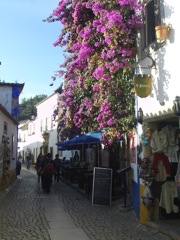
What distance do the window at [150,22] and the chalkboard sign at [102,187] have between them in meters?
4.18

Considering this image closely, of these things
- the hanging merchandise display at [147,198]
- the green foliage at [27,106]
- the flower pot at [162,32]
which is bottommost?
the hanging merchandise display at [147,198]

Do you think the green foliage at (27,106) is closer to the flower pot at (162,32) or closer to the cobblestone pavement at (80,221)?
the cobblestone pavement at (80,221)

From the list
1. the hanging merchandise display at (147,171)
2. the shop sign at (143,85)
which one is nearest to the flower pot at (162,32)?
the shop sign at (143,85)

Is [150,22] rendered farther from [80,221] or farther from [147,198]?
[80,221]

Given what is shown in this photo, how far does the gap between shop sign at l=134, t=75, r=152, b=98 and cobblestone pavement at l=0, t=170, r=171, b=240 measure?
3141 mm

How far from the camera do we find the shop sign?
311 inches

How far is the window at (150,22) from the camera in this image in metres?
8.02

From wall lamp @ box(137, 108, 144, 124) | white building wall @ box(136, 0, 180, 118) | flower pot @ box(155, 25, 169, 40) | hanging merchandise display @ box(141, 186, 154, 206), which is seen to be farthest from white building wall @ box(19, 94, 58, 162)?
flower pot @ box(155, 25, 169, 40)

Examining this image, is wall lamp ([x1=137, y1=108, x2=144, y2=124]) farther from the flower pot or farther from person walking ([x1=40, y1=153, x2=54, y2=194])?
person walking ([x1=40, y1=153, x2=54, y2=194])

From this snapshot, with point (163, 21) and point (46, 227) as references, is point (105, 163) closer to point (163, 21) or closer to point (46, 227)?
point (46, 227)

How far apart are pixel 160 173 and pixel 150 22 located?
3.80m

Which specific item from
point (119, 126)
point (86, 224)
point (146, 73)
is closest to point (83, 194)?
point (119, 126)

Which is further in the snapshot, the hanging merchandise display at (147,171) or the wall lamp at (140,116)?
the wall lamp at (140,116)

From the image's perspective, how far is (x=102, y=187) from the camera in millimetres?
10867
